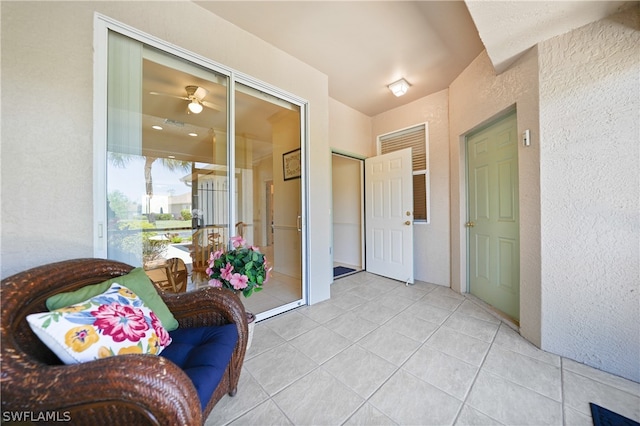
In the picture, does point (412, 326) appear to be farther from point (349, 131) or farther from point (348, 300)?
point (349, 131)

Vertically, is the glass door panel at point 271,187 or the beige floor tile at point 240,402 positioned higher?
the glass door panel at point 271,187

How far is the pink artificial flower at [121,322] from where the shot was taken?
33.8 inches

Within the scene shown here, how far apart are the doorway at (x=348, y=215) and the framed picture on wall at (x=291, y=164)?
1.18 metres

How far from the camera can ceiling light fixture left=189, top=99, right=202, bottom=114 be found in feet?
7.54

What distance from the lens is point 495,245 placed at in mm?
2449

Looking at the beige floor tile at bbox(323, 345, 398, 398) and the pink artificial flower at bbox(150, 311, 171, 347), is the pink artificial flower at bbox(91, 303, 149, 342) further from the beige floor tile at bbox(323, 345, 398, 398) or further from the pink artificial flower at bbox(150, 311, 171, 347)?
the beige floor tile at bbox(323, 345, 398, 398)

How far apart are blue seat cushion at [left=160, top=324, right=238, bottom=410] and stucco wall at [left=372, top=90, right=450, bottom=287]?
2989mm

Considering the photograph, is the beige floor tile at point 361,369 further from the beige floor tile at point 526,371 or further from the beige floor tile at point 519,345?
the beige floor tile at point 519,345

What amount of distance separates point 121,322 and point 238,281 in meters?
0.64

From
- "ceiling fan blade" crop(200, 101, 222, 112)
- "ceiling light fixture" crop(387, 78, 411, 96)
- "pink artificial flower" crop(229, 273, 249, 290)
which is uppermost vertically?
"ceiling light fixture" crop(387, 78, 411, 96)

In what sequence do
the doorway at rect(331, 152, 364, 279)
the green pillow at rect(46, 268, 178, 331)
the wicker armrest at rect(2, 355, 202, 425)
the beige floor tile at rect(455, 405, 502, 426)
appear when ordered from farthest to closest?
the doorway at rect(331, 152, 364, 279)
the beige floor tile at rect(455, 405, 502, 426)
the green pillow at rect(46, 268, 178, 331)
the wicker armrest at rect(2, 355, 202, 425)

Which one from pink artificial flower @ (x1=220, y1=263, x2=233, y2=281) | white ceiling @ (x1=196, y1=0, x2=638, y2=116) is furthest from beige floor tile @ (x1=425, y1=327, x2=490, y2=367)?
white ceiling @ (x1=196, y1=0, x2=638, y2=116)

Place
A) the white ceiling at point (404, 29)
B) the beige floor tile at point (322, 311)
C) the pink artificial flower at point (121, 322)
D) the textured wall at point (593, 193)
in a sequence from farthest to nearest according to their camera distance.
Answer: the beige floor tile at point (322, 311) < the white ceiling at point (404, 29) < the textured wall at point (593, 193) < the pink artificial flower at point (121, 322)

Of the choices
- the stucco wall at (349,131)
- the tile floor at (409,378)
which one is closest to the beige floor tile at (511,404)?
the tile floor at (409,378)
